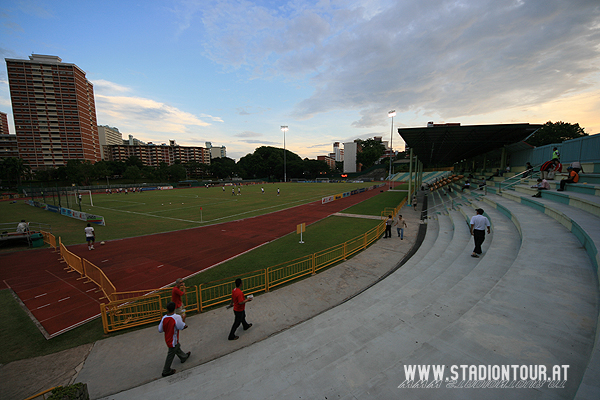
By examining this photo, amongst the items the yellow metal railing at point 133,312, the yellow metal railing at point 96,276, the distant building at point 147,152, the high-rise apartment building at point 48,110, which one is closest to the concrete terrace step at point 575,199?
the yellow metal railing at point 133,312

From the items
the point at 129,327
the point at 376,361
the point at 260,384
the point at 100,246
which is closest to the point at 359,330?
the point at 376,361

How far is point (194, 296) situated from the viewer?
9.05 metres

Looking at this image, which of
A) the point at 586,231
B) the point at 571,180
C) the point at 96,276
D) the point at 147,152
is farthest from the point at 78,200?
the point at 147,152

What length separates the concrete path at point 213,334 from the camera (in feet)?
17.7

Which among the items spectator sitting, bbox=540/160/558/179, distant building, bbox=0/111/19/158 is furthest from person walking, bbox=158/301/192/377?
distant building, bbox=0/111/19/158

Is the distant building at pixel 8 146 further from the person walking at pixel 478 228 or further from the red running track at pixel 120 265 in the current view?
the person walking at pixel 478 228

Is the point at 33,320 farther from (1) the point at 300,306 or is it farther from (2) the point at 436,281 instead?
(2) the point at 436,281

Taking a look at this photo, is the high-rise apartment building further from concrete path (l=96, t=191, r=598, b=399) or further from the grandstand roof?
concrete path (l=96, t=191, r=598, b=399)

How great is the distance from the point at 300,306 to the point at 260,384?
3.83 meters

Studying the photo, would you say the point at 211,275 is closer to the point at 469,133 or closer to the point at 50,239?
the point at 50,239

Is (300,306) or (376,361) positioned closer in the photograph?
(376,361)

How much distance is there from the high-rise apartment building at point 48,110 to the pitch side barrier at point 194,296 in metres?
132

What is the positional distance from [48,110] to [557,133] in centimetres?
17118

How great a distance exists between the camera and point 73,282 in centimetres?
1052
